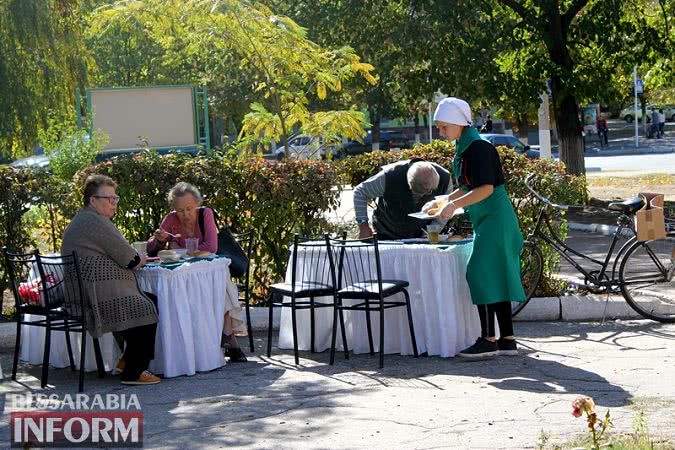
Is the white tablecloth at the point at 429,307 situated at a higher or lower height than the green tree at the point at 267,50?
lower

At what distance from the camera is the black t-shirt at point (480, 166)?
28.4 feet

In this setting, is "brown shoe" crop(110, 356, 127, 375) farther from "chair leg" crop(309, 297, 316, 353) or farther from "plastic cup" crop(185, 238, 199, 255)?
"chair leg" crop(309, 297, 316, 353)

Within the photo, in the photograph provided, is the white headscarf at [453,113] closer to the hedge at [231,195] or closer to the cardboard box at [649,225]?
the cardboard box at [649,225]

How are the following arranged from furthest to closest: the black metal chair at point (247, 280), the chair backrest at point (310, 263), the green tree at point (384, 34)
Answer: the green tree at point (384, 34) → the black metal chair at point (247, 280) → the chair backrest at point (310, 263)

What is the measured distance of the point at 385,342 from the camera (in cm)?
934

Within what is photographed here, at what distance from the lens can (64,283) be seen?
8.32 m

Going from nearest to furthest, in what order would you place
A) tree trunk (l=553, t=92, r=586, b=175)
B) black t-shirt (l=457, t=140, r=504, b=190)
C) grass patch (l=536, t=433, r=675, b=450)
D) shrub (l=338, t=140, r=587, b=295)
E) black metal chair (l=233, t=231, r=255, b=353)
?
1. grass patch (l=536, t=433, r=675, b=450)
2. black t-shirt (l=457, t=140, r=504, b=190)
3. black metal chair (l=233, t=231, r=255, b=353)
4. shrub (l=338, t=140, r=587, b=295)
5. tree trunk (l=553, t=92, r=586, b=175)

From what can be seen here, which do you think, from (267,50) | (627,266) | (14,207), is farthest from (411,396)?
(267,50)

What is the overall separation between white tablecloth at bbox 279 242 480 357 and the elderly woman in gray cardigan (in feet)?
6.07

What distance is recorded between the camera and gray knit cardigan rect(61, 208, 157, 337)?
27.1ft

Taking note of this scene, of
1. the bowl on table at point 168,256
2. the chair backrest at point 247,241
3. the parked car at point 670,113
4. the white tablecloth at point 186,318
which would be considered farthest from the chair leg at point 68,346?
the parked car at point 670,113

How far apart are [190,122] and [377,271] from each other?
693 inches

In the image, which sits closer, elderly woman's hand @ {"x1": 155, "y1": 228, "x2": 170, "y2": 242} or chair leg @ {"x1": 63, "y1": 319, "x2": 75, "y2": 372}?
chair leg @ {"x1": 63, "y1": 319, "x2": 75, "y2": 372}

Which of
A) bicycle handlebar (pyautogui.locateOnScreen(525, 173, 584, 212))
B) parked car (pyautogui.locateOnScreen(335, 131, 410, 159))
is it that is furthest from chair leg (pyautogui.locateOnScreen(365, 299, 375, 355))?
parked car (pyautogui.locateOnScreen(335, 131, 410, 159))
